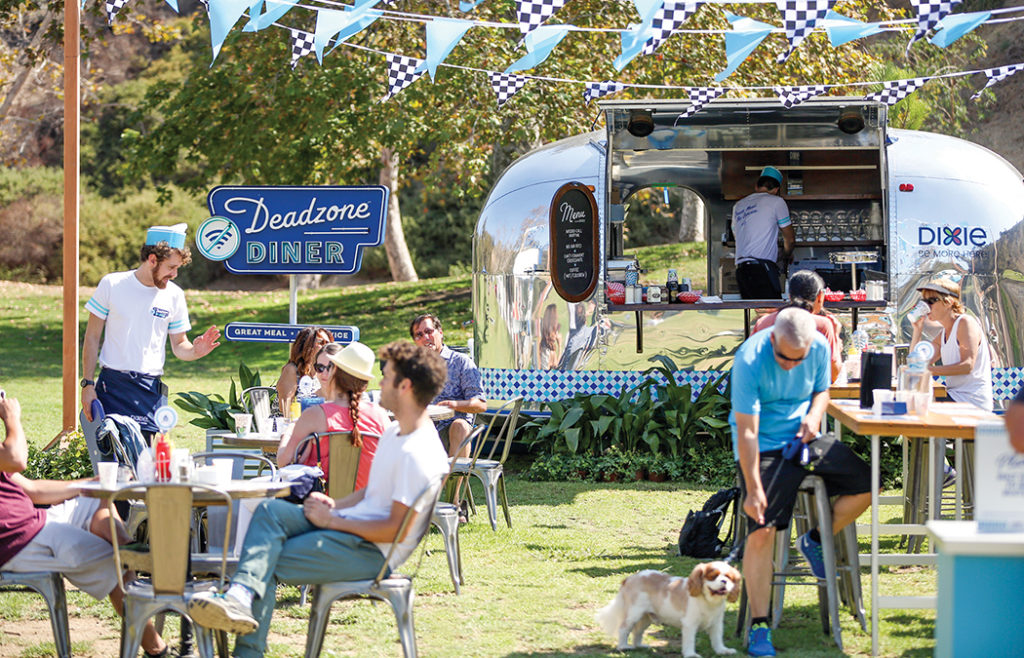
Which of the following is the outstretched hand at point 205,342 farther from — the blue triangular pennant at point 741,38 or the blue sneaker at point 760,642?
the blue sneaker at point 760,642

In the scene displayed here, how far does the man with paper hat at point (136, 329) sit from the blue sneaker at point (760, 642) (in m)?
3.86

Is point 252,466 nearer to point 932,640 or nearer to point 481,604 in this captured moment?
point 481,604

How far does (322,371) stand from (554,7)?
2691 millimetres

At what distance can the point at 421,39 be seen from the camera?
58.1 ft

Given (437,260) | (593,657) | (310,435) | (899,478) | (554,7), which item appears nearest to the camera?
(593,657)

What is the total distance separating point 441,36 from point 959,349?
401 centimetres

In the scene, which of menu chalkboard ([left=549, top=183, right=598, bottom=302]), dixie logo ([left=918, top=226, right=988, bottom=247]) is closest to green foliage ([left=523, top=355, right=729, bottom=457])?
menu chalkboard ([left=549, top=183, right=598, bottom=302])

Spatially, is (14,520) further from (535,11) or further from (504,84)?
(504,84)

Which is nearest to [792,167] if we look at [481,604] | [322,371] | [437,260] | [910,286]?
[910,286]

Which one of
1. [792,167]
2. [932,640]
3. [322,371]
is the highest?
[792,167]

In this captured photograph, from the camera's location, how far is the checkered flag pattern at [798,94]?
31.3 feet

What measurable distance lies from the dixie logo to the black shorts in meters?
5.00

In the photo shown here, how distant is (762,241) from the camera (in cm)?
1098

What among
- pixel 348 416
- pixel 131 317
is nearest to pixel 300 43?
pixel 131 317
